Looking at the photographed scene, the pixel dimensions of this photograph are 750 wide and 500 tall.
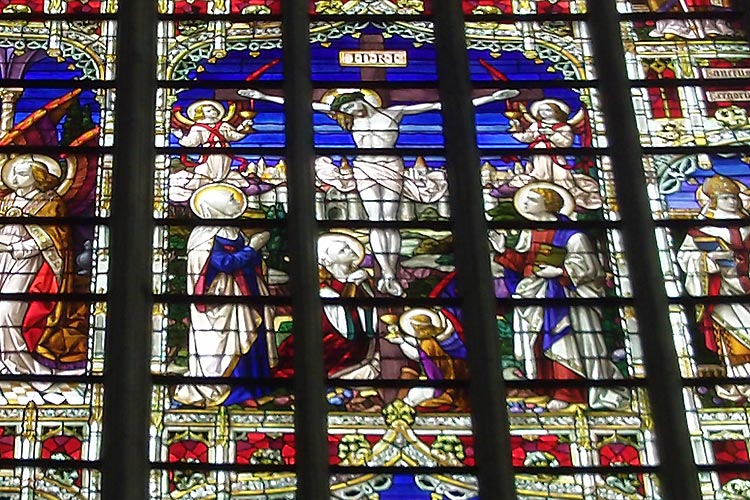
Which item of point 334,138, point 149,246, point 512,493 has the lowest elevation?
point 512,493

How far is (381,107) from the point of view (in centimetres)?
961

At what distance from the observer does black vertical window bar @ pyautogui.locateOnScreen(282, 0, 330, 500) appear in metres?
8.34

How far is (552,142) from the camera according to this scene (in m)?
9.49

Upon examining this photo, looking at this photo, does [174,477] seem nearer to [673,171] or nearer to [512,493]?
[512,493]

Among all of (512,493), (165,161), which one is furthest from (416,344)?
(165,161)

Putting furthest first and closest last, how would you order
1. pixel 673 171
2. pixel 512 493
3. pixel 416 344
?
pixel 673 171 → pixel 416 344 → pixel 512 493

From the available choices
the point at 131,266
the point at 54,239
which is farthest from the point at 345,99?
the point at 54,239

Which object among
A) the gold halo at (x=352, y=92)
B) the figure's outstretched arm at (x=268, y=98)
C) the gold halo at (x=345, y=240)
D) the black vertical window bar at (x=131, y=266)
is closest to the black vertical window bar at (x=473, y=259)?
the gold halo at (x=352, y=92)

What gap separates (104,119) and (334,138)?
127cm

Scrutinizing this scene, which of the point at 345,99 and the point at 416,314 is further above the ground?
the point at 345,99

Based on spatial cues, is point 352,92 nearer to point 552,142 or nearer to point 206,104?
point 206,104

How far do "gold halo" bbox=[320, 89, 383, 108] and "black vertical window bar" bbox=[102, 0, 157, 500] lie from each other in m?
0.96

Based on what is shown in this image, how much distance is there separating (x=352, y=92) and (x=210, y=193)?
3.38ft

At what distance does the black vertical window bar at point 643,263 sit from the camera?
8.43 meters
